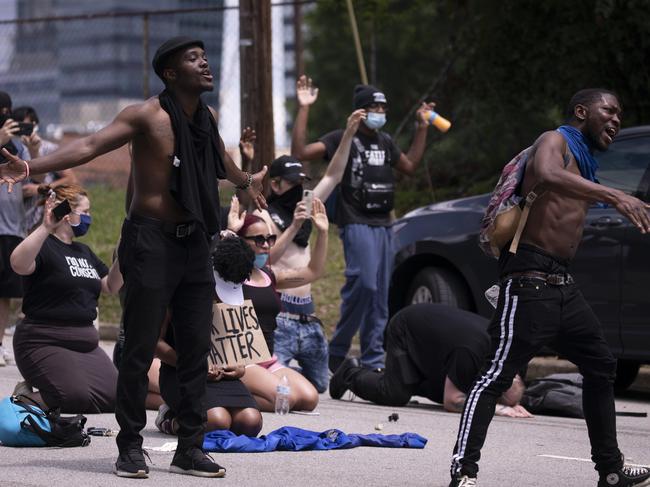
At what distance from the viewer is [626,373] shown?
1092 cm

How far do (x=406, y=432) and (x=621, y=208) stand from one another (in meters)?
3.06

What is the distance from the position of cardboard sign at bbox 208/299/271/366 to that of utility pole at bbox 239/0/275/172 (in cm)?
478

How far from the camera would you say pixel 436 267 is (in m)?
11.5

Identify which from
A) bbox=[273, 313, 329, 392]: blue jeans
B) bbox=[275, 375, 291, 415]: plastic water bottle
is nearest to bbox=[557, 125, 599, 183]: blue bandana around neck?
bbox=[275, 375, 291, 415]: plastic water bottle

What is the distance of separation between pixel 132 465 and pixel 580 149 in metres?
2.47

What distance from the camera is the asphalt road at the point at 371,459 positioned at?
21.7ft

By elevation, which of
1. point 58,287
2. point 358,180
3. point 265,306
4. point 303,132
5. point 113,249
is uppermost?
point 303,132

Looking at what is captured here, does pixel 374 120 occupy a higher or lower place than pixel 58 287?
higher

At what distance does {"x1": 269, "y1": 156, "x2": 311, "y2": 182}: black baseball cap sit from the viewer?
10.7 metres

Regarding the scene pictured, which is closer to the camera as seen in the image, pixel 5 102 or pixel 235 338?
pixel 235 338

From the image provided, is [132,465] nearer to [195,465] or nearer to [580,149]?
[195,465]

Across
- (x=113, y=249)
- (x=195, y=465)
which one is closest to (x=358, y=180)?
(x=195, y=465)

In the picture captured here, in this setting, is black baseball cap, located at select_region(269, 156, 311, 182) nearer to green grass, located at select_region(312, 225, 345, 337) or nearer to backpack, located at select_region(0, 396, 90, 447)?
green grass, located at select_region(312, 225, 345, 337)

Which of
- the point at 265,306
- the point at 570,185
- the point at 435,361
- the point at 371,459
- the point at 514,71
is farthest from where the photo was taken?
the point at 514,71
